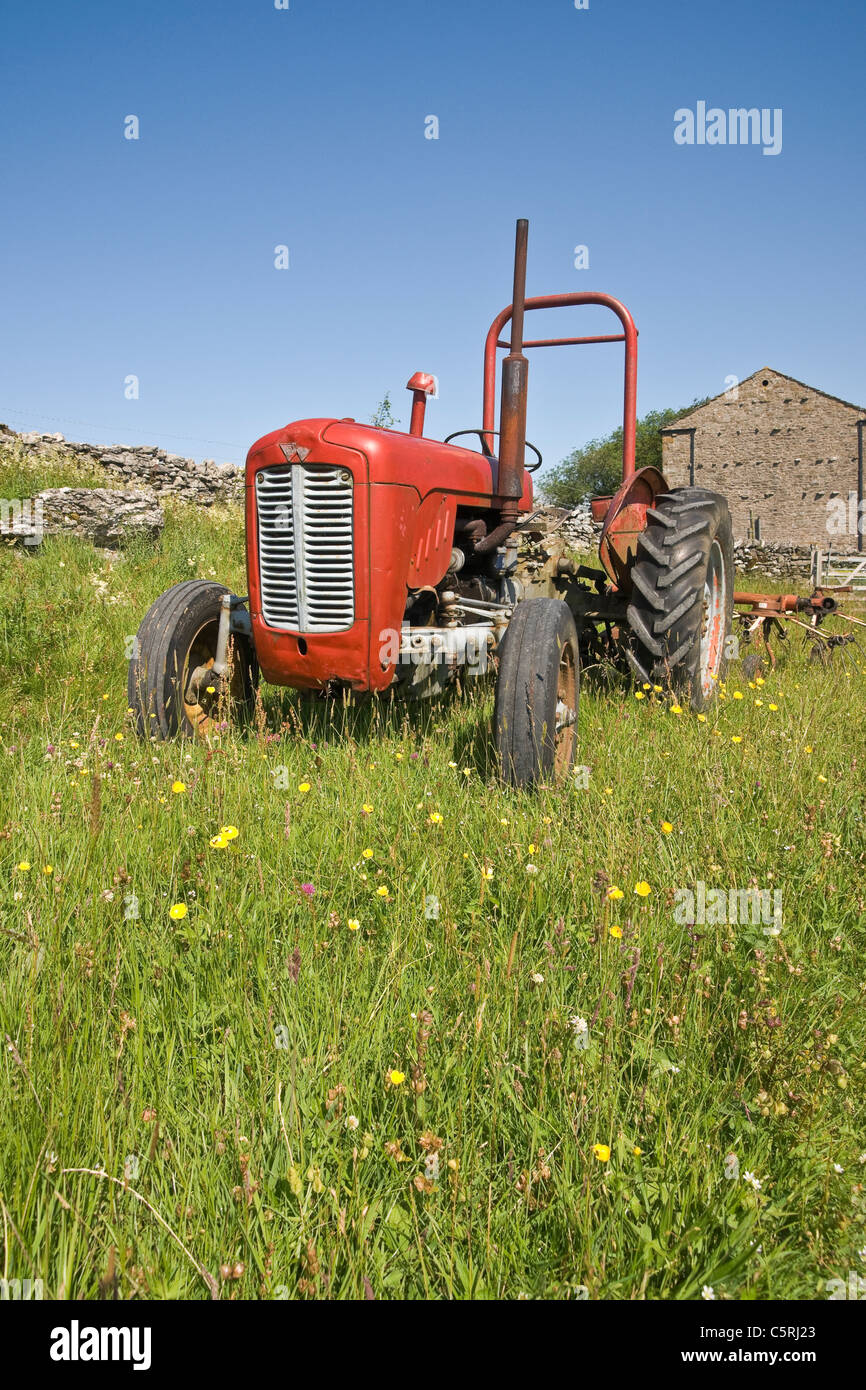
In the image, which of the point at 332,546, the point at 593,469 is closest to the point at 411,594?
the point at 332,546

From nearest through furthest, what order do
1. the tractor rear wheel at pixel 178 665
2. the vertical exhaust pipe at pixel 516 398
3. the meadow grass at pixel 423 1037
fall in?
1. the meadow grass at pixel 423 1037
2. the tractor rear wheel at pixel 178 665
3. the vertical exhaust pipe at pixel 516 398

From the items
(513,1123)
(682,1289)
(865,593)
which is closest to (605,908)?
(513,1123)

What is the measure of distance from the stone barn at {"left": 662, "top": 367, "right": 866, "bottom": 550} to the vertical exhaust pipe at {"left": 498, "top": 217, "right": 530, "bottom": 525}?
26.4 meters

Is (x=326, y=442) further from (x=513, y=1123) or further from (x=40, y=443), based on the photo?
(x=40, y=443)

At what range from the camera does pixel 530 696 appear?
302cm

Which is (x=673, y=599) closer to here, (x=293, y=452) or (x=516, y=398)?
(x=516, y=398)

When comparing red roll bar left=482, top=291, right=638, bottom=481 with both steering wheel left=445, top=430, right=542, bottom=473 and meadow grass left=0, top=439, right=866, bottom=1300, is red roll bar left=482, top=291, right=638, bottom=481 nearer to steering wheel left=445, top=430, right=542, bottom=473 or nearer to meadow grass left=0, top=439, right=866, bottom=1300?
steering wheel left=445, top=430, right=542, bottom=473

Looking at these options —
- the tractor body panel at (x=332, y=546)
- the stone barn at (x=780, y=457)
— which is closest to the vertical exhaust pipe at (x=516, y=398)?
the tractor body panel at (x=332, y=546)

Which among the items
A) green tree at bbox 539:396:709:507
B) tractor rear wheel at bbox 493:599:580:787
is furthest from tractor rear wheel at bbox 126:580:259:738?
green tree at bbox 539:396:709:507

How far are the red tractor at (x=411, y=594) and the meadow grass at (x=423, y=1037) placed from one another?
41cm

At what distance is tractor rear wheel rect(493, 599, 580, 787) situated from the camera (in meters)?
2.99

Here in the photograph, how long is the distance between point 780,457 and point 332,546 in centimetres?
2889

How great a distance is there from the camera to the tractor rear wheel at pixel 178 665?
3473 millimetres

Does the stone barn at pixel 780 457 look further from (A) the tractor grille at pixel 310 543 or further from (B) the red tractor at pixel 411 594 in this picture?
(A) the tractor grille at pixel 310 543
